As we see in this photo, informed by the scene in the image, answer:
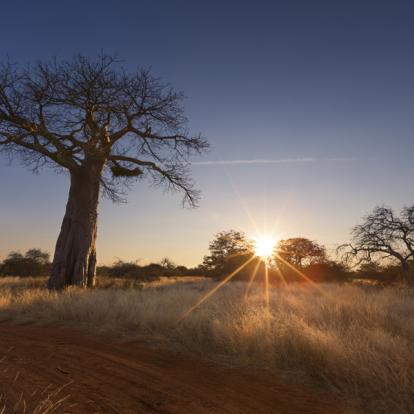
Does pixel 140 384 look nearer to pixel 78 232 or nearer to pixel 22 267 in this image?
pixel 78 232

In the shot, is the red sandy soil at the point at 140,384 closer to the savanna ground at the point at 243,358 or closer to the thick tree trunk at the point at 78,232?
the savanna ground at the point at 243,358

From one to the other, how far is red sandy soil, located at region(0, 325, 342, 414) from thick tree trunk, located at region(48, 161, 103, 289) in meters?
6.98

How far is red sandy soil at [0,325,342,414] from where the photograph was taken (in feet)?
8.85

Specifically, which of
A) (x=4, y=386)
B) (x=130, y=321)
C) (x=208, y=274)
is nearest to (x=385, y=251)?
(x=208, y=274)

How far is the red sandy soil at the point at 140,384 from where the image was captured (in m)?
2.70

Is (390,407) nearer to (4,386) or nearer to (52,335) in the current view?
(4,386)

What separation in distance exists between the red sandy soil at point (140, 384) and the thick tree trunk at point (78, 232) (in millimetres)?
6978

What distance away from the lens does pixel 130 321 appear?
20.2 feet

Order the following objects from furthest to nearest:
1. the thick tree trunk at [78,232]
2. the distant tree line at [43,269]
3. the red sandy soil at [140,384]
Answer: the distant tree line at [43,269] → the thick tree trunk at [78,232] → the red sandy soil at [140,384]

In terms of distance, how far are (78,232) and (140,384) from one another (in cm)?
909

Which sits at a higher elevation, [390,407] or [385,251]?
[385,251]

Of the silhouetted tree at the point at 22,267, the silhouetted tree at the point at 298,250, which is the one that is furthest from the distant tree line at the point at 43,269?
the silhouetted tree at the point at 298,250

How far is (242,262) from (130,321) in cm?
2432

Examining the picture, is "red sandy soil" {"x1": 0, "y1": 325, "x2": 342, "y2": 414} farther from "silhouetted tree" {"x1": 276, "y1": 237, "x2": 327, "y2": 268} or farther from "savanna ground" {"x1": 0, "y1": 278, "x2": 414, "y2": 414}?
"silhouetted tree" {"x1": 276, "y1": 237, "x2": 327, "y2": 268}
